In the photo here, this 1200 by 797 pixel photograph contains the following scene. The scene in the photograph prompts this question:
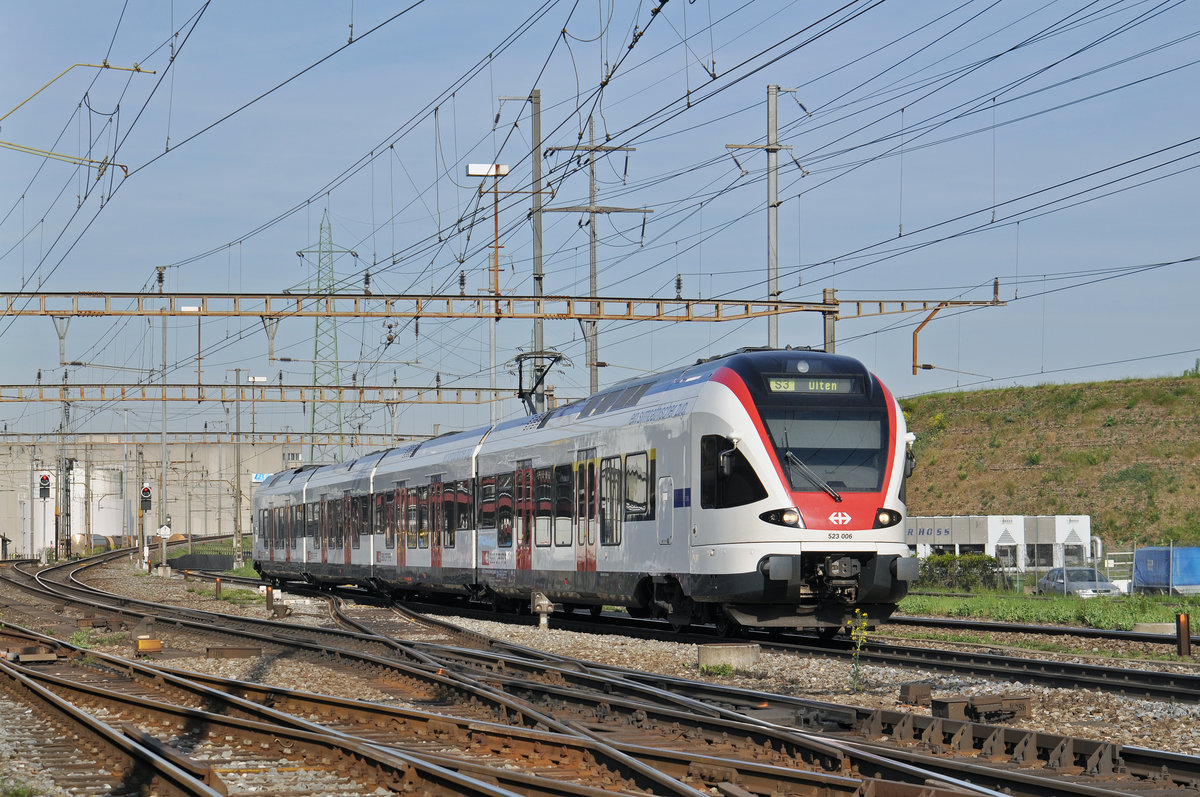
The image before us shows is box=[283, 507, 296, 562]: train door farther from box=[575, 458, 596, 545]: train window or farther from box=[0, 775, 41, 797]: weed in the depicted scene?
box=[0, 775, 41, 797]: weed

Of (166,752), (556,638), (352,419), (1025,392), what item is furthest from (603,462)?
(1025,392)

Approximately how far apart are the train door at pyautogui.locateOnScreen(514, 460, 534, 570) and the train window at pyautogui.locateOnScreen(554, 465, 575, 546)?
4.15ft

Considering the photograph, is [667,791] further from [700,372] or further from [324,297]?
[324,297]

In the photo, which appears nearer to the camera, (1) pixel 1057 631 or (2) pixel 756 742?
(2) pixel 756 742

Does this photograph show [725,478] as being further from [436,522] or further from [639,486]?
[436,522]

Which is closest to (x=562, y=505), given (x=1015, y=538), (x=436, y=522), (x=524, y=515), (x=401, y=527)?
(x=524, y=515)

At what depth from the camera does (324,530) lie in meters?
40.6

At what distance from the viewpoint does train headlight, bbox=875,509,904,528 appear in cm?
1812

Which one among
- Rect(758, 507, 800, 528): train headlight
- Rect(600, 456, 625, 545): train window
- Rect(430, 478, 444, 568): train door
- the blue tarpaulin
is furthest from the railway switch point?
the blue tarpaulin

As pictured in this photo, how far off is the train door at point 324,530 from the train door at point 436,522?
33.8 feet

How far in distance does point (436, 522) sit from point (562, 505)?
7.74 meters

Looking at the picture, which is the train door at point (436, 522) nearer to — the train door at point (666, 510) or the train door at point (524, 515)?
the train door at point (524, 515)

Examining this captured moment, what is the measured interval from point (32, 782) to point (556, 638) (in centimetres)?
1216

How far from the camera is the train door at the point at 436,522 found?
29891 millimetres
